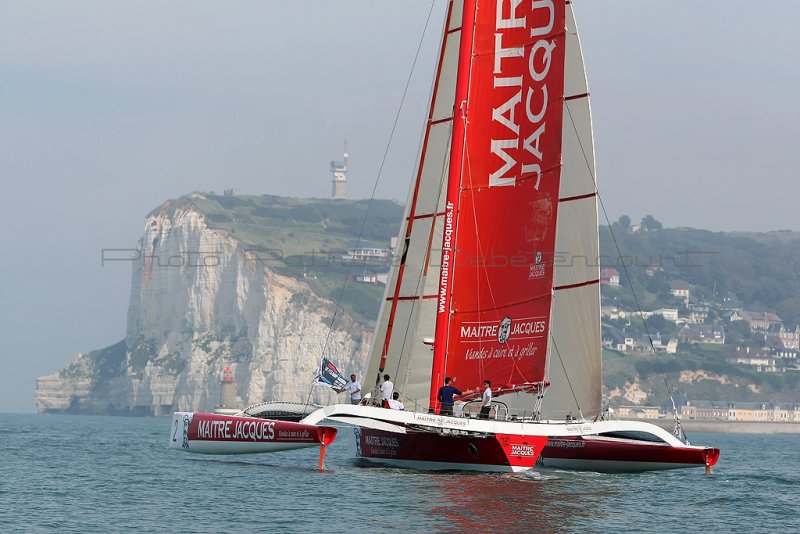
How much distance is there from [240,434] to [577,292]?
8.64 metres

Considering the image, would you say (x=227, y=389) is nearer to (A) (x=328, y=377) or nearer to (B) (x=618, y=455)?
(A) (x=328, y=377)

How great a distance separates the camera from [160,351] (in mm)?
140500

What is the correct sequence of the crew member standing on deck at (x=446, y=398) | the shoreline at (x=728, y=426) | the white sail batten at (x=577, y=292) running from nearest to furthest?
the crew member standing on deck at (x=446, y=398) → the white sail batten at (x=577, y=292) → the shoreline at (x=728, y=426)

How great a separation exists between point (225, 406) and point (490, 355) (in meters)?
100

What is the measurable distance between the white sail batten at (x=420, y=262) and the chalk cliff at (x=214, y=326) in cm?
9718

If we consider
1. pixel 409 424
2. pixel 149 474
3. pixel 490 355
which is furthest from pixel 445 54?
pixel 149 474

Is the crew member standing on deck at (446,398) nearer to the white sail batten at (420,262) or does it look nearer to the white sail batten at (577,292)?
the white sail batten at (420,262)

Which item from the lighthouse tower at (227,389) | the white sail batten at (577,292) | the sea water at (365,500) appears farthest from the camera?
the lighthouse tower at (227,389)

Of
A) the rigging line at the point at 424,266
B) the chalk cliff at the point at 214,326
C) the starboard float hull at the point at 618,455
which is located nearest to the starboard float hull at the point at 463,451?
the rigging line at the point at 424,266

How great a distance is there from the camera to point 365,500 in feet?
73.6

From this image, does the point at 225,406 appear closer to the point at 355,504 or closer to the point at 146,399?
the point at 146,399

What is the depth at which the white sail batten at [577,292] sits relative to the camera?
98.1 ft

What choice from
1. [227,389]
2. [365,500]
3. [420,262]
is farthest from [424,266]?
[227,389]

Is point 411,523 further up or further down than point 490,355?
further down
